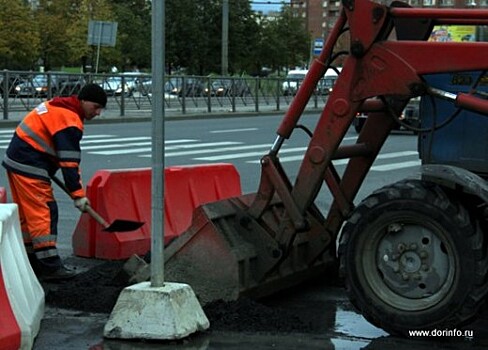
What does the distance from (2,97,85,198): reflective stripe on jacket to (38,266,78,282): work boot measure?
0.62 metres

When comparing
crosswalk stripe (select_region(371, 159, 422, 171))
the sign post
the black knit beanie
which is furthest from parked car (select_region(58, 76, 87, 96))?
the black knit beanie

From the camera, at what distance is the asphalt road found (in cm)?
514

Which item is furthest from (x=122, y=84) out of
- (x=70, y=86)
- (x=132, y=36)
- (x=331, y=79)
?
(x=132, y=36)

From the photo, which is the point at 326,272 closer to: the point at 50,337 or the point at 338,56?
the point at 338,56

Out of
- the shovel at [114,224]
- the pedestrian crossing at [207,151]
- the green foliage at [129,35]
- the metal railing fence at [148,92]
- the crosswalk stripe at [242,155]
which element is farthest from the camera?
the green foliage at [129,35]

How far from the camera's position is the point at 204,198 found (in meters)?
8.34

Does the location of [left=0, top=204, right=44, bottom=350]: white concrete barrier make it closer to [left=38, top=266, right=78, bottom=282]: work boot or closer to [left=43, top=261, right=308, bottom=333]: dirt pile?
[left=43, top=261, right=308, bottom=333]: dirt pile

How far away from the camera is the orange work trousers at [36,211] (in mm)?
6785

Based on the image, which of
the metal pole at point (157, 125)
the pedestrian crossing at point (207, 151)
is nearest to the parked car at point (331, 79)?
the metal pole at point (157, 125)

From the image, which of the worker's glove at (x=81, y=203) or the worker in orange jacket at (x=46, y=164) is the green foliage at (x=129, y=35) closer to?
the worker in orange jacket at (x=46, y=164)

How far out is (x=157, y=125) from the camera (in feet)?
16.3

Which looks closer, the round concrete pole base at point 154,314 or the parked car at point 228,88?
the round concrete pole base at point 154,314

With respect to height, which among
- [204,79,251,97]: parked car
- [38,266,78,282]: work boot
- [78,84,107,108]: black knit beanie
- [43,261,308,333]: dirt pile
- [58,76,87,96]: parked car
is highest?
[78,84,107,108]: black knit beanie

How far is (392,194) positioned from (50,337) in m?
2.24
